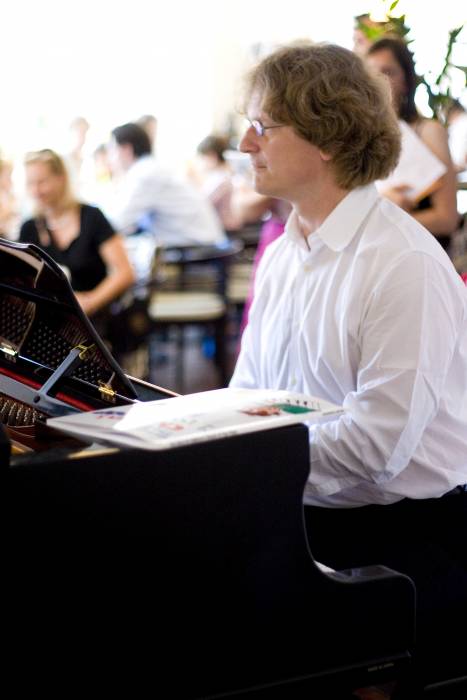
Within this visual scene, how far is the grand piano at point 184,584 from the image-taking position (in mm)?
1074

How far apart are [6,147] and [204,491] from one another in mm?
7036

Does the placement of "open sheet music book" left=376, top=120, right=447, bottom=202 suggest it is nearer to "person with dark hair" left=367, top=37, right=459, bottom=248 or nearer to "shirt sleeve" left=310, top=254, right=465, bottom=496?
"person with dark hair" left=367, top=37, right=459, bottom=248

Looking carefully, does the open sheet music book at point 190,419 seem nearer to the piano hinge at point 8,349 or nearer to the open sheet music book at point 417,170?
the piano hinge at point 8,349

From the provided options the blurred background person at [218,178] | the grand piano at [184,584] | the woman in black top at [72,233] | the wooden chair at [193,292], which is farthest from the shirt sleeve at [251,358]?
the blurred background person at [218,178]

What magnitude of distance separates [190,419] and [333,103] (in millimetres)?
798

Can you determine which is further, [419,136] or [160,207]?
[160,207]

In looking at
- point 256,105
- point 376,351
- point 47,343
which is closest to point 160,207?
point 256,105

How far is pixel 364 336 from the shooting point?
5.39 feet

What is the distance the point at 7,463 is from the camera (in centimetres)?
103

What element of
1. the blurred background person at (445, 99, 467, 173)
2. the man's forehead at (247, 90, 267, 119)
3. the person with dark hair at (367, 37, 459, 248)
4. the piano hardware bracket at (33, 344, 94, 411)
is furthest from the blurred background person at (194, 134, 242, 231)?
the piano hardware bracket at (33, 344, 94, 411)

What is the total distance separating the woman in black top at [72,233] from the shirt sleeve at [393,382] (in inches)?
93.5

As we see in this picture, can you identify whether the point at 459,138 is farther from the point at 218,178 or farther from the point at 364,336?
the point at 364,336

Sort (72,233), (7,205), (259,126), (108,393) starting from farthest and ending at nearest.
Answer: (7,205) → (72,233) → (259,126) → (108,393)

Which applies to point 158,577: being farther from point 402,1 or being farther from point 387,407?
point 402,1
